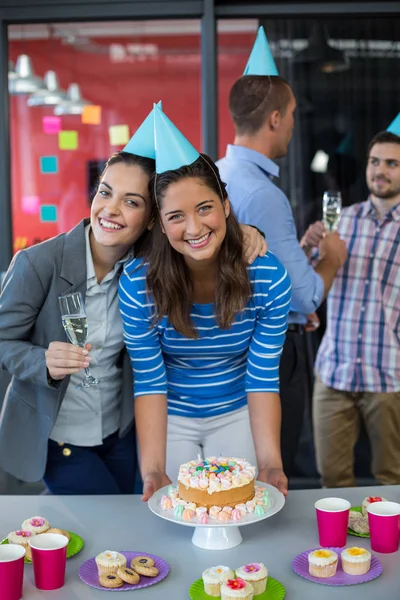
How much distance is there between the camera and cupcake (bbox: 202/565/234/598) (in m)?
1.44

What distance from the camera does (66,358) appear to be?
194 cm

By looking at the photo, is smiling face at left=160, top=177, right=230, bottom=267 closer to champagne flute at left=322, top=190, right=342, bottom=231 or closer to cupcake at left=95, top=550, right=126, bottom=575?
cupcake at left=95, top=550, right=126, bottom=575

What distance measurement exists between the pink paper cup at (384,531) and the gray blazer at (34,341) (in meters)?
0.85

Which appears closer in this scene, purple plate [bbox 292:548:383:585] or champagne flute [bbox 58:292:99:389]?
purple plate [bbox 292:548:383:585]

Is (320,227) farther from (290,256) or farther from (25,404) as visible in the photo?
(25,404)

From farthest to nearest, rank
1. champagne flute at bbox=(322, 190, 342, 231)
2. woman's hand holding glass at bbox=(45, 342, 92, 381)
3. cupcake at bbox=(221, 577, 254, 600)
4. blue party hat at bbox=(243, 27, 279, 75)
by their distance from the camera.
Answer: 1. champagne flute at bbox=(322, 190, 342, 231)
2. blue party hat at bbox=(243, 27, 279, 75)
3. woman's hand holding glass at bbox=(45, 342, 92, 381)
4. cupcake at bbox=(221, 577, 254, 600)

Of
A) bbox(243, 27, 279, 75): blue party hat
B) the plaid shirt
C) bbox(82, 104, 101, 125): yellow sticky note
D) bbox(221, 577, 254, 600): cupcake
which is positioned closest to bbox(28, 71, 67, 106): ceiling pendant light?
bbox(82, 104, 101, 125): yellow sticky note

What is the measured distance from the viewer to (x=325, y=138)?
387cm

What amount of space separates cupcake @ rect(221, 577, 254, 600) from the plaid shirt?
6.58ft

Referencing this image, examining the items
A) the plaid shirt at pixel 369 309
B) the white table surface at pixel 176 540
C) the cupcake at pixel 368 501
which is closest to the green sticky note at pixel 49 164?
the plaid shirt at pixel 369 309

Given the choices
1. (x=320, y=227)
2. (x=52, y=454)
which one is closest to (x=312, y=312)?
(x=320, y=227)

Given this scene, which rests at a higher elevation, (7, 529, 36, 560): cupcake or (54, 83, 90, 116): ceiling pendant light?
(54, 83, 90, 116): ceiling pendant light

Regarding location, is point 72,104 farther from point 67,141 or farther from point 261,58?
point 261,58

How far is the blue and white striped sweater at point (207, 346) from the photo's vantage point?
2152 mm
